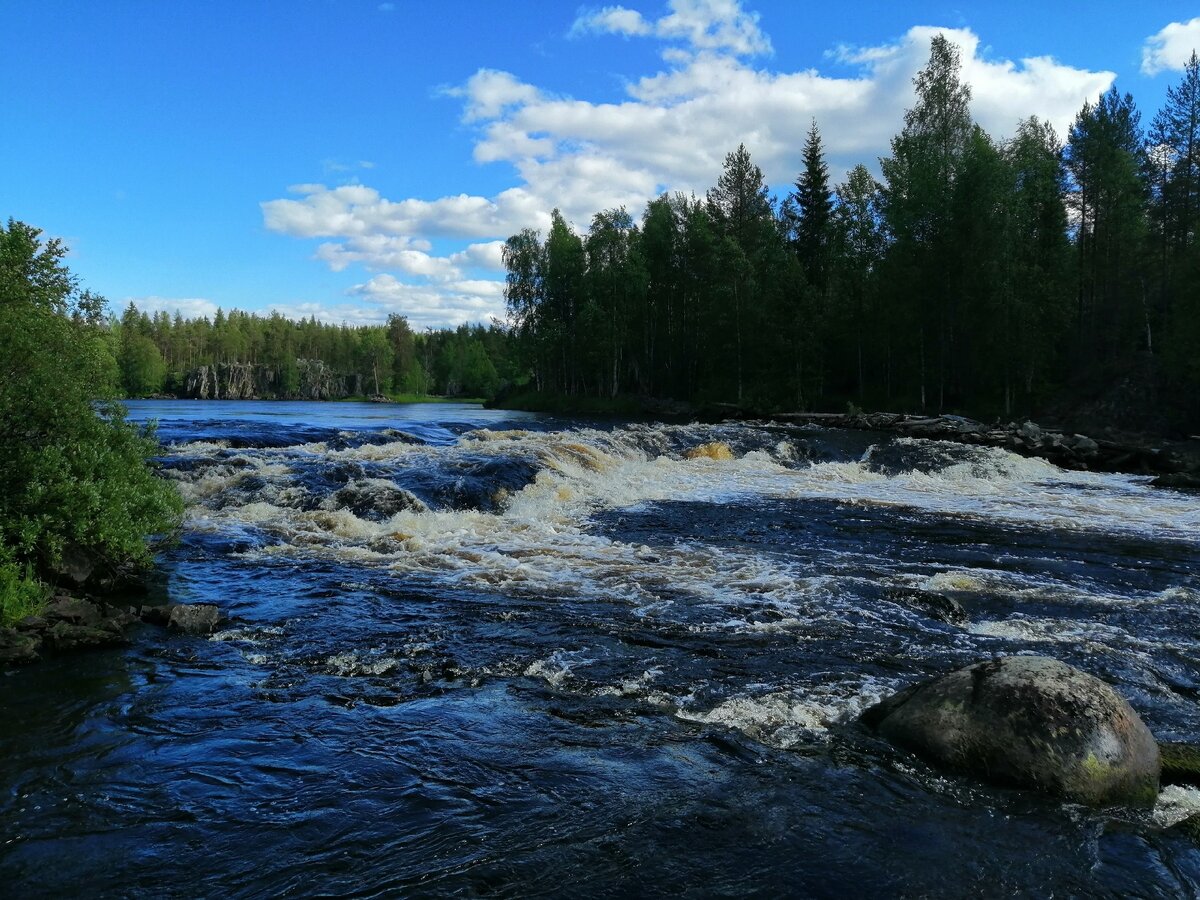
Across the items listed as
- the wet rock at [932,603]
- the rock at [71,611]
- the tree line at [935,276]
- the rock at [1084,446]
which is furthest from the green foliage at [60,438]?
the tree line at [935,276]

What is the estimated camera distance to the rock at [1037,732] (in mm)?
5863

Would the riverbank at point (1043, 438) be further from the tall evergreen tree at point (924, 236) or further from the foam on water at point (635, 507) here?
the tall evergreen tree at point (924, 236)

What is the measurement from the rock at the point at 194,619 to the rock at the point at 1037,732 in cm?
851

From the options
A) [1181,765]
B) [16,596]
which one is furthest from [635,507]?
[1181,765]

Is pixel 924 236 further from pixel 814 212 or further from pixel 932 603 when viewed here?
pixel 932 603

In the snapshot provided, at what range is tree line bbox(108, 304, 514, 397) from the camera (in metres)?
139

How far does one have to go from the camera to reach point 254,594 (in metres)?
11.6

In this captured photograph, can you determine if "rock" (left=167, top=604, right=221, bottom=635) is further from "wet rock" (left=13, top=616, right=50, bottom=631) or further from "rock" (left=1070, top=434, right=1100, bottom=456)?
"rock" (left=1070, top=434, right=1100, bottom=456)

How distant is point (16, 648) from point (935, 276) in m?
47.3

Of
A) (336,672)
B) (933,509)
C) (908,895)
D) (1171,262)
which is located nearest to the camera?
(908,895)

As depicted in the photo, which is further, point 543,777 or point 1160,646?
point 1160,646

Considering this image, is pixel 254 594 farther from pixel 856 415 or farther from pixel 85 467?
pixel 856 415

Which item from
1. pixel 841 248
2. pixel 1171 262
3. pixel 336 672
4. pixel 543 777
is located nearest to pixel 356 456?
pixel 336 672

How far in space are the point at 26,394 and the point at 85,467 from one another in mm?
1277
